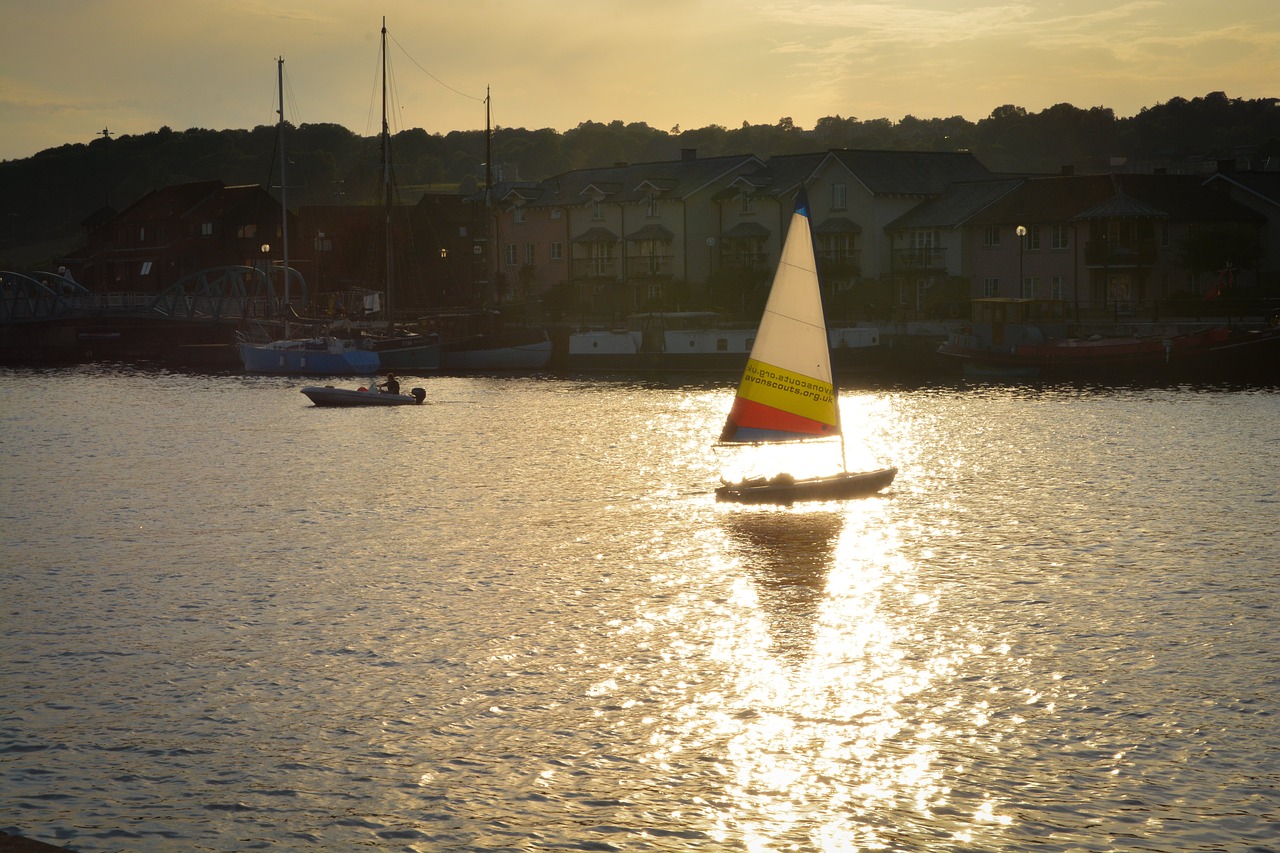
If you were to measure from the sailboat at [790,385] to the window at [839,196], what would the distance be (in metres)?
81.7

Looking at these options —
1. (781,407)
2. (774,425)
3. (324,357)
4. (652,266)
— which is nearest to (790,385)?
(781,407)

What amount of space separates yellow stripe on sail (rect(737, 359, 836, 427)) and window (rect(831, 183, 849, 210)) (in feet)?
268

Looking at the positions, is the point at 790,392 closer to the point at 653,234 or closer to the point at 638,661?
the point at 638,661

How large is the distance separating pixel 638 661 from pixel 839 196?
99542 millimetres

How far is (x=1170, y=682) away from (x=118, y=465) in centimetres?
4181

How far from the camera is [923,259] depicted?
359 feet

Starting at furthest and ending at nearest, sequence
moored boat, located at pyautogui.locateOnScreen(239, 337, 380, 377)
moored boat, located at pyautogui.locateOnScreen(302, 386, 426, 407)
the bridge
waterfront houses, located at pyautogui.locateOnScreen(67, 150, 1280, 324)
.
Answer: the bridge → moored boat, located at pyautogui.locateOnScreen(239, 337, 380, 377) → waterfront houses, located at pyautogui.locateOnScreen(67, 150, 1280, 324) → moored boat, located at pyautogui.locateOnScreen(302, 386, 426, 407)

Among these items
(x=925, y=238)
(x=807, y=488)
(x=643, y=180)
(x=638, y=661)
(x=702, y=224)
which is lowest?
(x=638, y=661)

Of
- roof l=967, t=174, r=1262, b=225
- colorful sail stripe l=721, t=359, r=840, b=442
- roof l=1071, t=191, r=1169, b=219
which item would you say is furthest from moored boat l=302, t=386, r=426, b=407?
roof l=1071, t=191, r=1169, b=219

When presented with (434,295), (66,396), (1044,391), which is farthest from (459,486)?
(434,295)

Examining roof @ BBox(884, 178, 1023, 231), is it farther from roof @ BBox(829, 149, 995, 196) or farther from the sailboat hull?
the sailboat hull

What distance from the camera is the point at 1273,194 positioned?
104 m

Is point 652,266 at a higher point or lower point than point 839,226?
lower

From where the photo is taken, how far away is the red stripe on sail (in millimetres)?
37094
